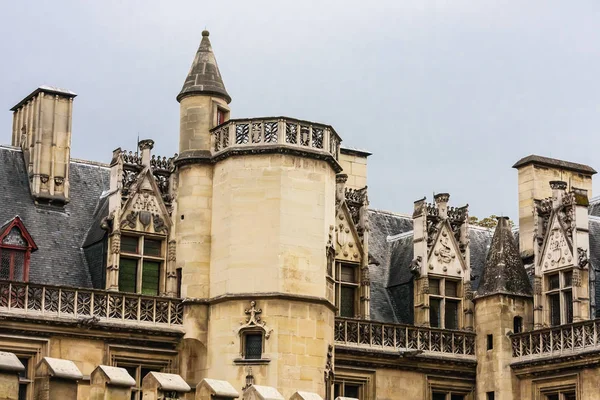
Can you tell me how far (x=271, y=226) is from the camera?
35.6 metres

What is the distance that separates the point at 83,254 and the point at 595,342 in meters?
12.3

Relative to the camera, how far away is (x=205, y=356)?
1416 inches

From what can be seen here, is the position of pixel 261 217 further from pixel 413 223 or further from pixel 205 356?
pixel 413 223

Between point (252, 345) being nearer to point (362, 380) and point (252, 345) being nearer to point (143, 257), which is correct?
point (143, 257)

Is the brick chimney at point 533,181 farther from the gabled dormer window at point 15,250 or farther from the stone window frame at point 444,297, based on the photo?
the gabled dormer window at point 15,250

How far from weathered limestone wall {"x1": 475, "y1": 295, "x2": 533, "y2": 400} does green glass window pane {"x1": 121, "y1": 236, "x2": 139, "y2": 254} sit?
29.7 ft

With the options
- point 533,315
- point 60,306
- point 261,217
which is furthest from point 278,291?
point 533,315

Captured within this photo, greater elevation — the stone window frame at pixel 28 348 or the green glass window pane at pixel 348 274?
the green glass window pane at pixel 348 274

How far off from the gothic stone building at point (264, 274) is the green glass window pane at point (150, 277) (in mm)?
48

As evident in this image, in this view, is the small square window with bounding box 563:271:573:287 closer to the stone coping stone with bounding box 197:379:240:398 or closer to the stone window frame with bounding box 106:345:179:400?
the stone window frame with bounding box 106:345:179:400

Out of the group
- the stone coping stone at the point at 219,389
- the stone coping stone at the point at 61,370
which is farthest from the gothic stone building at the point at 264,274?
the stone coping stone at the point at 61,370

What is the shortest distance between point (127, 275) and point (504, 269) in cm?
969

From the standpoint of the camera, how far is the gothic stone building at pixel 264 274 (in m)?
35.0

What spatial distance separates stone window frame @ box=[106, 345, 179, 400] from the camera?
35094 mm
